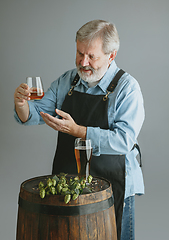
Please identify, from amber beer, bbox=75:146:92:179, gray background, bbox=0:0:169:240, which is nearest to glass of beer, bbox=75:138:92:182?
amber beer, bbox=75:146:92:179

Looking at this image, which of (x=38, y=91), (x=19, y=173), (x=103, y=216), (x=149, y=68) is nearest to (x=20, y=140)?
(x=19, y=173)

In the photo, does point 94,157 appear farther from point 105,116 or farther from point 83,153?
point 83,153

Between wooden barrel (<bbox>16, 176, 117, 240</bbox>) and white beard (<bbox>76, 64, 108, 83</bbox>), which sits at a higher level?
white beard (<bbox>76, 64, 108, 83</bbox>)

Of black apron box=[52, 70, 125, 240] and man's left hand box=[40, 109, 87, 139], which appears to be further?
black apron box=[52, 70, 125, 240]

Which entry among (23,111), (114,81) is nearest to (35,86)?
(23,111)

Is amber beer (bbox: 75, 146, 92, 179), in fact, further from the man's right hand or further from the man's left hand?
the man's right hand

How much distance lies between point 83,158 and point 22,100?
1.96 ft

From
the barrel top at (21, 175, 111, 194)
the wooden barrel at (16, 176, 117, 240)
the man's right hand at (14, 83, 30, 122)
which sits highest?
the man's right hand at (14, 83, 30, 122)

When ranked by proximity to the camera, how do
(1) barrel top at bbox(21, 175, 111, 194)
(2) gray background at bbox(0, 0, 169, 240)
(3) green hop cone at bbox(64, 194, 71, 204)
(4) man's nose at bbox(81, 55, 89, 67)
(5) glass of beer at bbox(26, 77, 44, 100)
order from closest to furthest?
(3) green hop cone at bbox(64, 194, 71, 204)
(1) barrel top at bbox(21, 175, 111, 194)
(5) glass of beer at bbox(26, 77, 44, 100)
(4) man's nose at bbox(81, 55, 89, 67)
(2) gray background at bbox(0, 0, 169, 240)

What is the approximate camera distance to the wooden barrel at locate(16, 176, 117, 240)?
1.36 m

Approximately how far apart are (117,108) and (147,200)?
137cm

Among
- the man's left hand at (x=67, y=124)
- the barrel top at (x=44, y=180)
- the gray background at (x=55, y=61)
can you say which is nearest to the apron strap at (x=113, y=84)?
the man's left hand at (x=67, y=124)

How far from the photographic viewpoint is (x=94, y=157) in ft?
6.28

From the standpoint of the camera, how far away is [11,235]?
2.69 m
